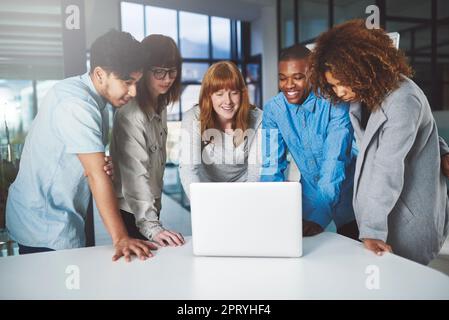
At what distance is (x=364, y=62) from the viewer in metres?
1.96

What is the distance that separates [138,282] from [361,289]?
609 millimetres

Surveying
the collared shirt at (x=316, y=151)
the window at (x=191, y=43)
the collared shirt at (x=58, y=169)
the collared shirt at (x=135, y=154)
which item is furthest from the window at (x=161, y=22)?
the collared shirt at (x=316, y=151)

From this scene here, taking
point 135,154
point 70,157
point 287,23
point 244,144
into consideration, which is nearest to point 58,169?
point 70,157

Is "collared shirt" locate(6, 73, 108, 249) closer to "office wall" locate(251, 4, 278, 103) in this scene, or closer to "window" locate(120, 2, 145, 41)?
"window" locate(120, 2, 145, 41)

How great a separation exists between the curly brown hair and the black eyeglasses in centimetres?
81

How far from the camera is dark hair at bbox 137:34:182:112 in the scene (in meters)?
2.33

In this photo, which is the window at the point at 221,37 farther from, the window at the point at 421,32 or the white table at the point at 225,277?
the white table at the point at 225,277

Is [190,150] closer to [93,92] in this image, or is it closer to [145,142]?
[145,142]

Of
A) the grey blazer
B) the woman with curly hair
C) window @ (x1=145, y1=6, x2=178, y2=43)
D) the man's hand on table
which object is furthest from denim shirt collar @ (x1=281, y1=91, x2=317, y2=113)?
the man's hand on table
